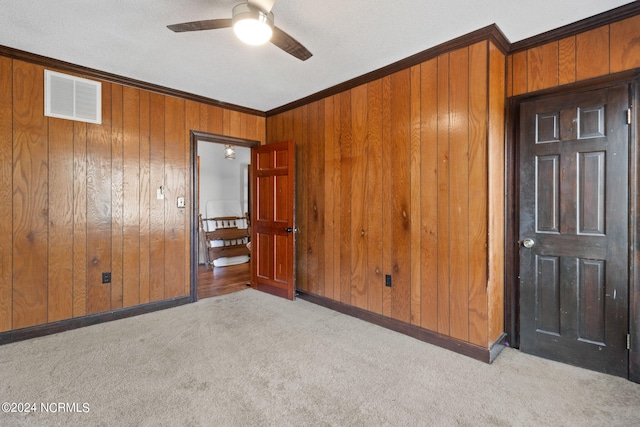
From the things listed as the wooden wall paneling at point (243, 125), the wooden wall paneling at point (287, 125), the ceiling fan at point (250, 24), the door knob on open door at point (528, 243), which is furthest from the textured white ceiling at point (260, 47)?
the door knob on open door at point (528, 243)

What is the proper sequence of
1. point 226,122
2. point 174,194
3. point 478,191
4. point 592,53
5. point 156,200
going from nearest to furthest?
point 592,53
point 478,191
point 156,200
point 174,194
point 226,122

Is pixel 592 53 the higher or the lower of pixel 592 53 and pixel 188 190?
the higher

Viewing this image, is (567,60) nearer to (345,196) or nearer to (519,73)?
(519,73)

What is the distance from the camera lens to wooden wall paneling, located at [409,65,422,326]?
9.12ft

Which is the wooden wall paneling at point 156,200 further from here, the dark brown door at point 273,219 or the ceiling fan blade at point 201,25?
the ceiling fan blade at point 201,25

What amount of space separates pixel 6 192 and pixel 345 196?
126 inches

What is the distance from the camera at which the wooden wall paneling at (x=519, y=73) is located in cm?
253

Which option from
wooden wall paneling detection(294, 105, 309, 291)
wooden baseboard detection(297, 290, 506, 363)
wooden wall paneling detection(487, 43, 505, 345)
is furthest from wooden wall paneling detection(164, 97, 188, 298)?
wooden wall paneling detection(487, 43, 505, 345)

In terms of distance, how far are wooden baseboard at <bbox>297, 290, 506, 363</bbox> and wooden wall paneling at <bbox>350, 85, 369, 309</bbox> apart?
11cm

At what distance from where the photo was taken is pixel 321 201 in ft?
12.4

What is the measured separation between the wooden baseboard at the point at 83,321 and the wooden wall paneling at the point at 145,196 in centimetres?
12

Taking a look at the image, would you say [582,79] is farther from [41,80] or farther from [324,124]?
[41,80]

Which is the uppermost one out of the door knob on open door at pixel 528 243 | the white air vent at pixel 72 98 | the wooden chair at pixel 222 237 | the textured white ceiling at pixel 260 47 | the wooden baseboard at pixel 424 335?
the textured white ceiling at pixel 260 47

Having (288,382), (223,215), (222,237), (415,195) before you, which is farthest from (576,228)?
(223,215)
